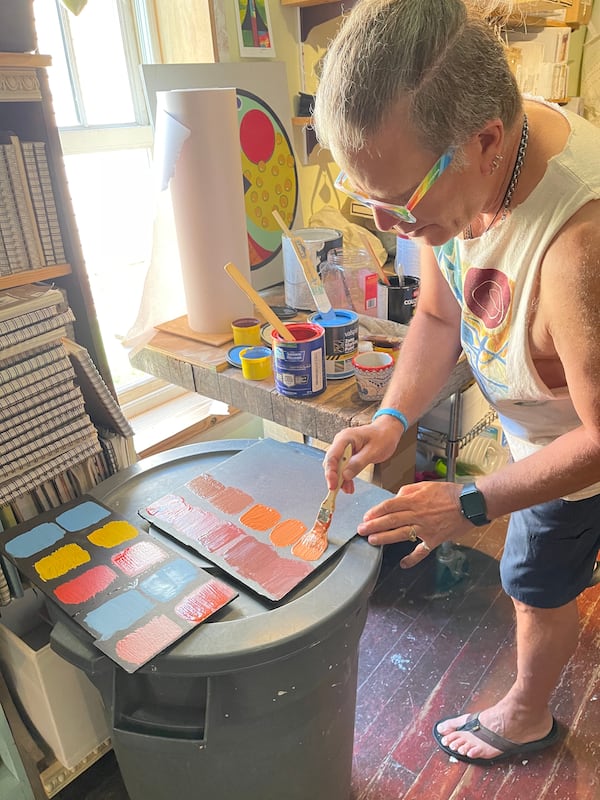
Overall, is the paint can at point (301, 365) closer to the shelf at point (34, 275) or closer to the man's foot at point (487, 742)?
the shelf at point (34, 275)

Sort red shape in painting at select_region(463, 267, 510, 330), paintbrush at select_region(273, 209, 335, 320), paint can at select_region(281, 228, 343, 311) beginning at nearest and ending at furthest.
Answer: red shape in painting at select_region(463, 267, 510, 330)
paintbrush at select_region(273, 209, 335, 320)
paint can at select_region(281, 228, 343, 311)

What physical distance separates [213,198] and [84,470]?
0.63 m

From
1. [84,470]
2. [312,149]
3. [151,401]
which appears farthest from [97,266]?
[84,470]

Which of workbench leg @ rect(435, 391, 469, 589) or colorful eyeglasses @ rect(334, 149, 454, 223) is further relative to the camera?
workbench leg @ rect(435, 391, 469, 589)

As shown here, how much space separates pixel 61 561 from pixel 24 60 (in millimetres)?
701

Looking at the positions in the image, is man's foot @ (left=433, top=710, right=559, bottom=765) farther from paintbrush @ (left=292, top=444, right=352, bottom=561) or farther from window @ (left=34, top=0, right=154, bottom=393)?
window @ (left=34, top=0, right=154, bottom=393)

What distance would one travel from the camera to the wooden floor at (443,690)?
1.23 meters

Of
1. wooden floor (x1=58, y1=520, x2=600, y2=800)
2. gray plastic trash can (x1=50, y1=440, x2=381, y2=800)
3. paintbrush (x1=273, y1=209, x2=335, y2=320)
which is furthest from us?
paintbrush (x1=273, y1=209, x2=335, y2=320)

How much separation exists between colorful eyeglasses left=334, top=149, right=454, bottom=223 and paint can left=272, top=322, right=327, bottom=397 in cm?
38

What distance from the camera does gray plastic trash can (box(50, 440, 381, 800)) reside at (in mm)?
744

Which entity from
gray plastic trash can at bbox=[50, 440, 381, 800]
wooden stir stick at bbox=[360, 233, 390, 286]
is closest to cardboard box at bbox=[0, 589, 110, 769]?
gray plastic trash can at bbox=[50, 440, 381, 800]

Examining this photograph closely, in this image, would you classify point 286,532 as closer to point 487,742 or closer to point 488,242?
point 488,242

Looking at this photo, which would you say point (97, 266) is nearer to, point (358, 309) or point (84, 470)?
point (358, 309)

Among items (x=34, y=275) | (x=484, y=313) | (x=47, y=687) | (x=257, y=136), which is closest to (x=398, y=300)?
(x=484, y=313)
